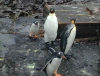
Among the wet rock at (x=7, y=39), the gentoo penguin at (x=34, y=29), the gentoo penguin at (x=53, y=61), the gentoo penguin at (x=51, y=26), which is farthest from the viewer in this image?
the gentoo penguin at (x=34, y=29)

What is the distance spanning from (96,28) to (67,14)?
123cm

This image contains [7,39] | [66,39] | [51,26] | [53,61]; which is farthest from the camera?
[7,39]

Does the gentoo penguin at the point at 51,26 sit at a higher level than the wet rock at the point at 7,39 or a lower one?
higher

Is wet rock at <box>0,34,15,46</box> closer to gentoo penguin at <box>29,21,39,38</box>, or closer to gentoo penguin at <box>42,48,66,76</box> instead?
gentoo penguin at <box>29,21,39,38</box>

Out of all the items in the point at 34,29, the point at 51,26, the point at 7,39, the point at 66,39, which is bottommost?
the point at 7,39

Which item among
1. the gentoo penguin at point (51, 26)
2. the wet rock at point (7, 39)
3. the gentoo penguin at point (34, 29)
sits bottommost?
the wet rock at point (7, 39)

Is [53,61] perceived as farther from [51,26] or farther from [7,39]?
[7,39]

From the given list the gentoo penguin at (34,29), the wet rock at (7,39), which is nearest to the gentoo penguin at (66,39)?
the gentoo penguin at (34,29)

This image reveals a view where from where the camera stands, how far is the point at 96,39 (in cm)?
808

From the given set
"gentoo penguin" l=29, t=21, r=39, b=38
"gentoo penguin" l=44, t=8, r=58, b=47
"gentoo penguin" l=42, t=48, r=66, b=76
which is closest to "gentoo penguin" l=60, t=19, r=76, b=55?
"gentoo penguin" l=44, t=8, r=58, b=47

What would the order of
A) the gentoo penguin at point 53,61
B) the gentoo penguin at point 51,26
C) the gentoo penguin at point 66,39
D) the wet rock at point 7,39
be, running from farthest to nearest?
1. the wet rock at point 7,39
2. the gentoo penguin at point 51,26
3. the gentoo penguin at point 66,39
4. the gentoo penguin at point 53,61

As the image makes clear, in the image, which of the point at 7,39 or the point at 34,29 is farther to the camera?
the point at 34,29

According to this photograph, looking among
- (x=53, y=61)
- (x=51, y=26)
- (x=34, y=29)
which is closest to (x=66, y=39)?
(x=51, y=26)

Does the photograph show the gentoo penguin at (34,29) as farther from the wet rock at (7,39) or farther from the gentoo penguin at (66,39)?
the gentoo penguin at (66,39)
